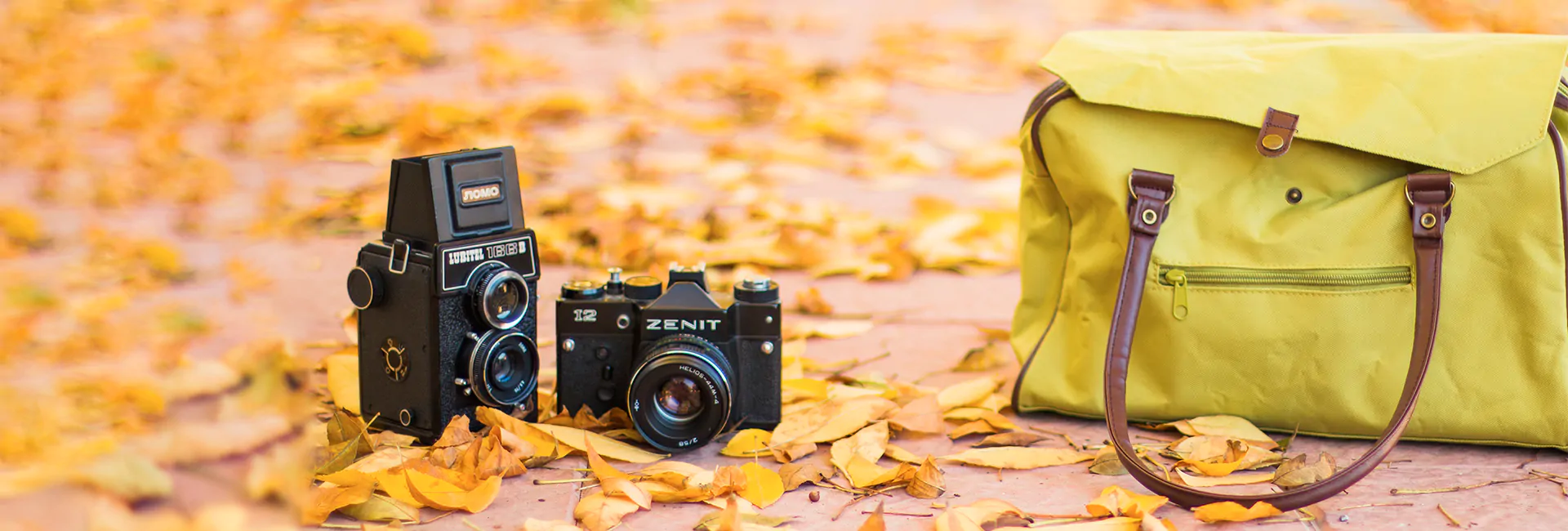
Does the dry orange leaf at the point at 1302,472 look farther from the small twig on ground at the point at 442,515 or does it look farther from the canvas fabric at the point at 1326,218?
the small twig on ground at the point at 442,515

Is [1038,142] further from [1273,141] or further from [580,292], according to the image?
[580,292]

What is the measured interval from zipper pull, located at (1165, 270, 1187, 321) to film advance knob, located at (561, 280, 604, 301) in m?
0.86

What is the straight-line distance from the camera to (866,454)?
186 cm

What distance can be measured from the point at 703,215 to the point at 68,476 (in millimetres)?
2065

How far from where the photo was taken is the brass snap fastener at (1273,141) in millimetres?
1808

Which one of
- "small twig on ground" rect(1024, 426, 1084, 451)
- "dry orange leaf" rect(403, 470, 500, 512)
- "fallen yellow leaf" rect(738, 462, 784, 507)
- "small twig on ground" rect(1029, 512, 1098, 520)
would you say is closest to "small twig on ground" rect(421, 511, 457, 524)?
"dry orange leaf" rect(403, 470, 500, 512)

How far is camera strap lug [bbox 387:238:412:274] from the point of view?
5.88ft

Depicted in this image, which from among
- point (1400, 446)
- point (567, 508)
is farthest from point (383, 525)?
point (1400, 446)

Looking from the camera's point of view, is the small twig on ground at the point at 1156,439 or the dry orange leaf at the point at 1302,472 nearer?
the dry orange leaf at the point at 1302,472

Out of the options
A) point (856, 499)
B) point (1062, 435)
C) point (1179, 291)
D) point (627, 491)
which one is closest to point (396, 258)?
point (627, 491)

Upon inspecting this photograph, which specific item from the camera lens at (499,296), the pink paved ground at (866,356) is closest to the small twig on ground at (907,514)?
the pink paved ground at (866,356)

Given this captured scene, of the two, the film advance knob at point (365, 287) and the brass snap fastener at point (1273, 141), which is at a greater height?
the brass snap fastener at point (1273, 141)

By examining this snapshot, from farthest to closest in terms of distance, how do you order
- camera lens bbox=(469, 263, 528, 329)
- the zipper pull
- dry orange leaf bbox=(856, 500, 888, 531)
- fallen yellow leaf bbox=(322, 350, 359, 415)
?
fallen yellow leaf bbox=(322, 350, 359, 415) → the zipper pull → camera lens bbox=(469, 263, 528, 329) → dry orange leaf bbox=(856, 500, 888, 531)

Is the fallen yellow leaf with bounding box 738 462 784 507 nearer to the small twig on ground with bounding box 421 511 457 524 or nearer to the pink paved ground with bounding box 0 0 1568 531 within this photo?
the pink paved ground with bounding box 0 0 1568 531
